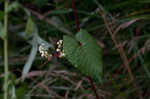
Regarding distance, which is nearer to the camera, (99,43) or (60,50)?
(60,50)

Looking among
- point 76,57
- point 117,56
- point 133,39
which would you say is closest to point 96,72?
point 76,57

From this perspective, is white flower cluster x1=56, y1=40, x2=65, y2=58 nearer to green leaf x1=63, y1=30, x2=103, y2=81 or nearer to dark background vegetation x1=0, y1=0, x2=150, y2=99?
green leaf x1=63, y1=30, x2=103, y2=81

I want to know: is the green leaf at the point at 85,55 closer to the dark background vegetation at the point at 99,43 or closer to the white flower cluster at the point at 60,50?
the white flower cluster at the point at 60,50

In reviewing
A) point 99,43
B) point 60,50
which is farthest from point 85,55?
point 99,43

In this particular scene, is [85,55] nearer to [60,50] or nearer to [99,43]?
[60,50]

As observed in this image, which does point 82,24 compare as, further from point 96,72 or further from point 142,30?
point 96,72

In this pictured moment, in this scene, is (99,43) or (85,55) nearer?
(85,55)
